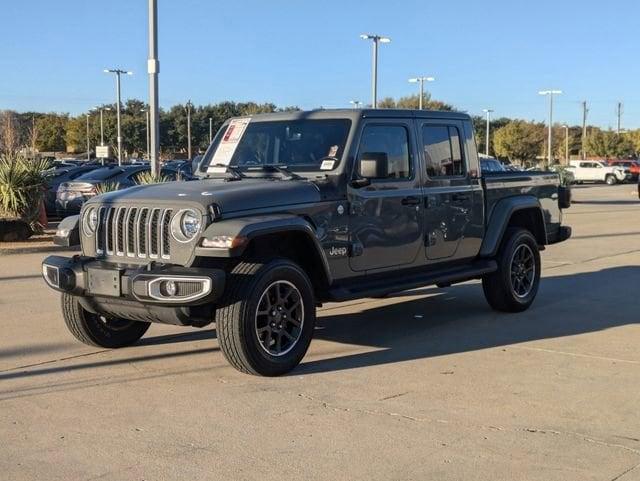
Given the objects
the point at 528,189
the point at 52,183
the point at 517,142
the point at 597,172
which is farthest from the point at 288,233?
the point at 517,142

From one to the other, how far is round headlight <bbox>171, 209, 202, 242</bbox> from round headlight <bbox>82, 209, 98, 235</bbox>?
890 millimetres

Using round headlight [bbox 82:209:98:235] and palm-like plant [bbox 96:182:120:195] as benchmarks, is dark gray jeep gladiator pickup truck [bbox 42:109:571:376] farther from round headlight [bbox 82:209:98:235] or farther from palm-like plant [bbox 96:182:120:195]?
palm-like plant [bbox 96:182:120:195]

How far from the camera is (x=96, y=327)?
6953 mm

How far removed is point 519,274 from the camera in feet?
29.1

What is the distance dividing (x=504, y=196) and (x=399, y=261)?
2.02 meters

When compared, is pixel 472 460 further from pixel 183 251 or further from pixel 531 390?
pixel 183 251

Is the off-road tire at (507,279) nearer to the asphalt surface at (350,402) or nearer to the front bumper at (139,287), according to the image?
the asphalt surface at (350,402)

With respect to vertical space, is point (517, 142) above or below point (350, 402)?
above

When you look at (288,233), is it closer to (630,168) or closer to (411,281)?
(411,281)

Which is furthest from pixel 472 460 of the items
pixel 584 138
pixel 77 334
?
pixel 584 138

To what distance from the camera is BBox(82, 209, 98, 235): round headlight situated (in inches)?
253

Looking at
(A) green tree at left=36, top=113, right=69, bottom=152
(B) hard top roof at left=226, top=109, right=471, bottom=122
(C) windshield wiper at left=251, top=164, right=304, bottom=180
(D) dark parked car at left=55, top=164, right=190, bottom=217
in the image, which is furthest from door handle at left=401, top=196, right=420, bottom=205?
(A) green tree at left=36, top=113, right=69, bottom=152

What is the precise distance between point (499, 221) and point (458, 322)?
1.17 m

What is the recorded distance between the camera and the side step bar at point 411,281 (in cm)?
668
